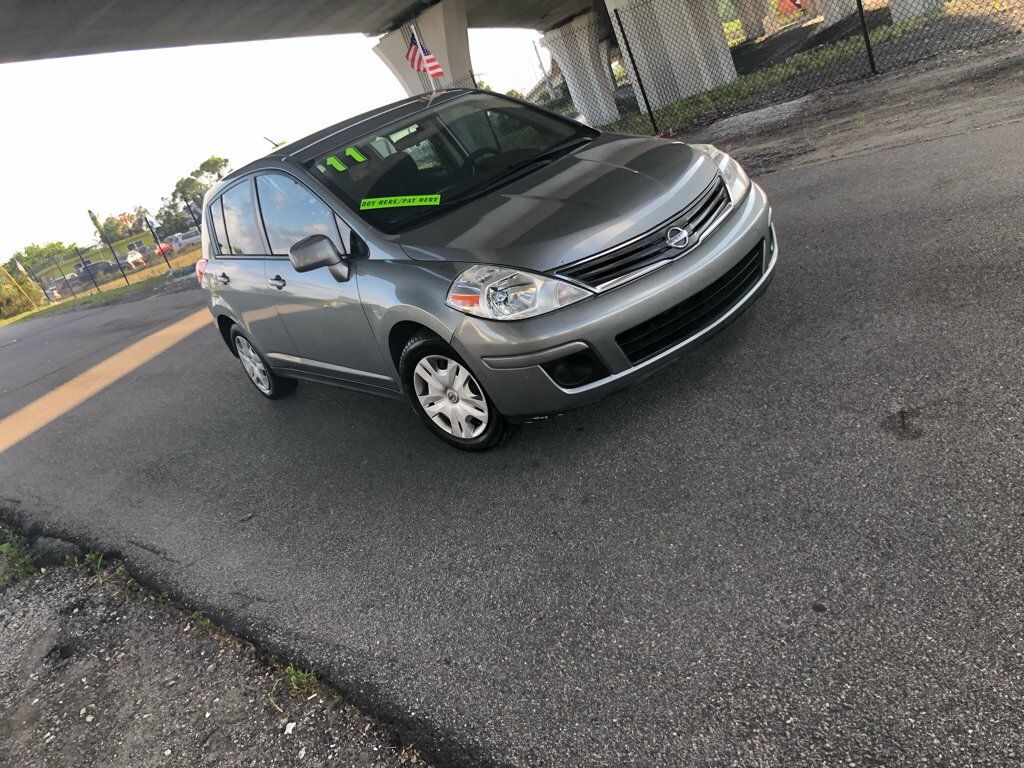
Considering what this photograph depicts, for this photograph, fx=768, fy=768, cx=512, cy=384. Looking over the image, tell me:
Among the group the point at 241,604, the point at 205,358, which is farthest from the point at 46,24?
the point at 241,604

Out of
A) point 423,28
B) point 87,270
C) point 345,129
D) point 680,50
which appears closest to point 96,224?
point 87,270

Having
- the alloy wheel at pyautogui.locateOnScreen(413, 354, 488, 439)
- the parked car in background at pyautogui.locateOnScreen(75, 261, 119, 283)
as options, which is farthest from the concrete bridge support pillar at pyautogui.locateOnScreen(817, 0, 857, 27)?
the parked car in background at pyautogui.locateOnScreen(75, 261, 119, 283)

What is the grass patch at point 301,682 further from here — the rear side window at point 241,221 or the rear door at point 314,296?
the rear side window at point 241,221

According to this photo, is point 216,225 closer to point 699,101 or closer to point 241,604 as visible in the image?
point 241,604

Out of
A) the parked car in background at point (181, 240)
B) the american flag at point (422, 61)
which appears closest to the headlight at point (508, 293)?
the american flag at point (422, 61)

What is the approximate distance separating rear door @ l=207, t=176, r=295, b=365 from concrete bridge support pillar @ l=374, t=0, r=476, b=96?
2092cm

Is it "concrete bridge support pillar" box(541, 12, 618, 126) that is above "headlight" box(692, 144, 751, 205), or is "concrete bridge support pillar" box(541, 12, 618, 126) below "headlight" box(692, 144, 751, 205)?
above

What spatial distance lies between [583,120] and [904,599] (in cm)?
418

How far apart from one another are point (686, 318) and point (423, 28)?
2530 centimetres

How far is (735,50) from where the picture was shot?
35.2m

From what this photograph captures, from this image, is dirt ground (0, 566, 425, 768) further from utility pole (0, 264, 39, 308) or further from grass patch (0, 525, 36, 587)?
utility pole (0, 264, 39, 308)

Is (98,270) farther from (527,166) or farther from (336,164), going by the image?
(527,166)

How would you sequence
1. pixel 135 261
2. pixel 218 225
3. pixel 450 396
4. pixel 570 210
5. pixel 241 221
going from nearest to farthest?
pixel 570 210 < pixel 450 396 < pixel 241 221 < pixel 218 225 < pixel 135 261

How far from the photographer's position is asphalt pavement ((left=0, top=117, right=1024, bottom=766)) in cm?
228
